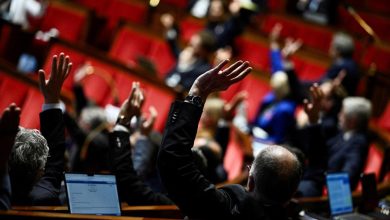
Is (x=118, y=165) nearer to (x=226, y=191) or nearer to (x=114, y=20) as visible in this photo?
(x=226, y=191)

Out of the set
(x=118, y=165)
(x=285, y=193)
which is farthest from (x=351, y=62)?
(x=285, y=193)

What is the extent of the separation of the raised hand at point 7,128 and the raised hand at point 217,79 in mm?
204

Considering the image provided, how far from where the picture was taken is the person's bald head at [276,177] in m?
0.71

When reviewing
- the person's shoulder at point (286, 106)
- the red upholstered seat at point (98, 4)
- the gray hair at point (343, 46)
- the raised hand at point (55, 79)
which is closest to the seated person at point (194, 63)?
the person's shoulder at point (286, 106)

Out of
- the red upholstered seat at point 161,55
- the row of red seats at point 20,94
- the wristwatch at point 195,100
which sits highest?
the wristwatch at point 195,100

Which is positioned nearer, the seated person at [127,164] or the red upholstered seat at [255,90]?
the seated person at [127,164]

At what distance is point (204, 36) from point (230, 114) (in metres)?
0.52

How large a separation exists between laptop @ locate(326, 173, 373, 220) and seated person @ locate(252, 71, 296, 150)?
494 mm

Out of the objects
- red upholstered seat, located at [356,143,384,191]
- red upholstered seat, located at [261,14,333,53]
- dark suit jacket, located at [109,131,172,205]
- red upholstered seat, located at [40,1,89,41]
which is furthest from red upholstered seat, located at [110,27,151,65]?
dark suit jacket, located at [109,131,172,205]

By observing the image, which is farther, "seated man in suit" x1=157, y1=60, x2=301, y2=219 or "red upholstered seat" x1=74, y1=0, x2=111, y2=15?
"red upholstered seat" x1=74, y1=0, x2=111, y2=15

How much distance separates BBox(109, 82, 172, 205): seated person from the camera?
95cm

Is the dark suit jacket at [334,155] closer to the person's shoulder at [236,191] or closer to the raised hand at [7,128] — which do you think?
the person's shoulder at [236,191]

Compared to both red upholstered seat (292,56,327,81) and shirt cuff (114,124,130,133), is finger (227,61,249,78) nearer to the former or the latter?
shirt cuff (114,124,130,133)

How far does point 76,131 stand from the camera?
1.30 m
